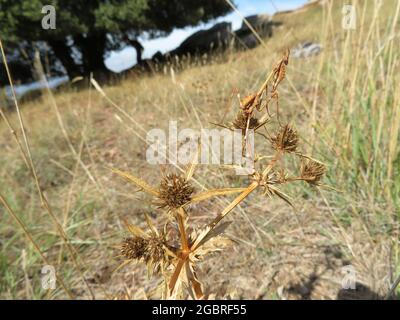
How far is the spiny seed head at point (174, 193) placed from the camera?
343 mm

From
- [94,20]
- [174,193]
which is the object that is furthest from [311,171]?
[94,20]

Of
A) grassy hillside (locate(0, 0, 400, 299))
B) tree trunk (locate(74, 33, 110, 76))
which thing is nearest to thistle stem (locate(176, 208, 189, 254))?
grassy hillside (locate(0, 0, 400, 299))

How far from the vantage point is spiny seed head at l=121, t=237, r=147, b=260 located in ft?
1.14

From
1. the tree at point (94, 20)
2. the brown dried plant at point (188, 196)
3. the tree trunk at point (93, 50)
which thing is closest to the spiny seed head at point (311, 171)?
the brown dried plant at point (188, 196)

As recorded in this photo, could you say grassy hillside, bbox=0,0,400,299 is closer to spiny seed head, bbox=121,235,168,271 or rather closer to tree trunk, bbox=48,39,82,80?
spiny seed head, bbox=121,235,168,271

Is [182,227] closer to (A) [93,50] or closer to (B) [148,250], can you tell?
(B) [148,250]

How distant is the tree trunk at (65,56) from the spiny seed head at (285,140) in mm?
9503

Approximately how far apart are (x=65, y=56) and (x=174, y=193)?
10.3m

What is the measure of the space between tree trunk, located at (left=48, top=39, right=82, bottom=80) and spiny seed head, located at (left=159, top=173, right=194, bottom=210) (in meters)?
9.48

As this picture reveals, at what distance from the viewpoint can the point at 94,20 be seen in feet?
24.3
